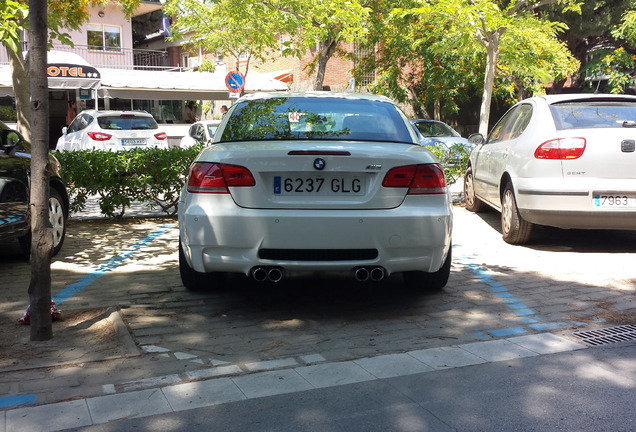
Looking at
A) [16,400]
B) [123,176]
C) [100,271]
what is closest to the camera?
[16,400]

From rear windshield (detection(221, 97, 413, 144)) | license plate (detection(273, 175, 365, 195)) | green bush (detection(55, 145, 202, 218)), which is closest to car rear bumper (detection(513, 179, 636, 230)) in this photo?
rear windshield (detection(221, 97, 413, 144))

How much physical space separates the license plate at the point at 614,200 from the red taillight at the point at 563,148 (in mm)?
478

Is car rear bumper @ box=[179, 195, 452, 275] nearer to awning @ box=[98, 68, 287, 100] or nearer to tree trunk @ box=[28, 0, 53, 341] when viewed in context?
tree trunk @ box=[28, 0, 53, 341]

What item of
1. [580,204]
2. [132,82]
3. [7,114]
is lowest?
[580,204]

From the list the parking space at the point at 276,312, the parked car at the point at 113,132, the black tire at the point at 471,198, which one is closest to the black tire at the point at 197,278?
the parking space at the point at 276,312

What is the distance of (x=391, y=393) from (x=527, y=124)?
503 cm

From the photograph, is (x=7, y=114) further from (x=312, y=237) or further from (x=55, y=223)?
(x=312, y=237)

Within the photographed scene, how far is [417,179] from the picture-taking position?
485 centimetres

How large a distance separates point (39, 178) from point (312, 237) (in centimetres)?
179

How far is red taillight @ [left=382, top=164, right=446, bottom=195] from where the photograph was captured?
4793 mm

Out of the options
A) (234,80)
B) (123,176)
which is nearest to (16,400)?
(123,176)

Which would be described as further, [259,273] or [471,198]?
[471,198]

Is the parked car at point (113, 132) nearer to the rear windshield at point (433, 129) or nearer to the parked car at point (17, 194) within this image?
the rear windshield at point (433, 129)

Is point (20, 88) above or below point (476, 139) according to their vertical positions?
above
